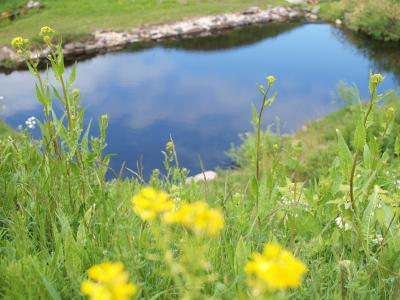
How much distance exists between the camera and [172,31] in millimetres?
20453

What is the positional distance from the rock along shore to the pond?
2.58 feet

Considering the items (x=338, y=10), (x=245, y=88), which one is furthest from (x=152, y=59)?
(x=338, y=10)

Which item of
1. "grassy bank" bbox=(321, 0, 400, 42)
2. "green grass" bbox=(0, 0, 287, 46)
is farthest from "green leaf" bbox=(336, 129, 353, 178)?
"grassy bank" bbox=(321, 0, 400, 42)

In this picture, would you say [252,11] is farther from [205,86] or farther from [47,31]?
[47,31]

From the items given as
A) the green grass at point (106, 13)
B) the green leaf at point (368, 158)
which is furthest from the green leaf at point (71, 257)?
the green grass at point (106, 13)

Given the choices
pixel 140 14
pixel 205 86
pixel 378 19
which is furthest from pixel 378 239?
pixel 140 14

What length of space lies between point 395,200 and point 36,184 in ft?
4.85

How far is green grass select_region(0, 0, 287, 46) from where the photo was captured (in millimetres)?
20109

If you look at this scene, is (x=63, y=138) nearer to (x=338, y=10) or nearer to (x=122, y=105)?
(x=122, y=105)

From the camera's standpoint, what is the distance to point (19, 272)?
4.23 ft

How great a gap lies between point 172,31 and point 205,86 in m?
6.43

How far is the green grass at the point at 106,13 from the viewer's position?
20109 millimetres

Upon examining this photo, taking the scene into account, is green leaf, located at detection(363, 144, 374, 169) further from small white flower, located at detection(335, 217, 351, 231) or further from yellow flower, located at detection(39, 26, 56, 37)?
yellow flower, located at detection(39, 26, 56, 37)

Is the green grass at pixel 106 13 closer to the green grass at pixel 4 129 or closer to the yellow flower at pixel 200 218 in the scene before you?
the green grass at pixel 4 129
